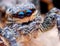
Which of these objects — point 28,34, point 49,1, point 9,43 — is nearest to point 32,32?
point 28,34

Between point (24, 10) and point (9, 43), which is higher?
point (24, 10)

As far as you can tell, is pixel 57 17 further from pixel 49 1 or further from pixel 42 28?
pixel 49 1

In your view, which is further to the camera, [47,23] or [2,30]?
[47,23]

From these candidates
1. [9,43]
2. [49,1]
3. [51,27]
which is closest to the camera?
[9,43]

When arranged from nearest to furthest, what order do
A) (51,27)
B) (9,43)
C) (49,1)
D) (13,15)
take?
(9,43) < (13,15) < (51,27) < (49,1)

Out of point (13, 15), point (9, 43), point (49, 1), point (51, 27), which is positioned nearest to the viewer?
point (9, 43)

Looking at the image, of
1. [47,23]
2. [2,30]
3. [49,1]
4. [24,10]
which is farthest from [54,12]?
[49,1]

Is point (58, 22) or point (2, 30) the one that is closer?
point (2, 30)

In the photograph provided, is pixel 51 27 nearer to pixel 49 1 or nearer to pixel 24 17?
pixel 24 17
